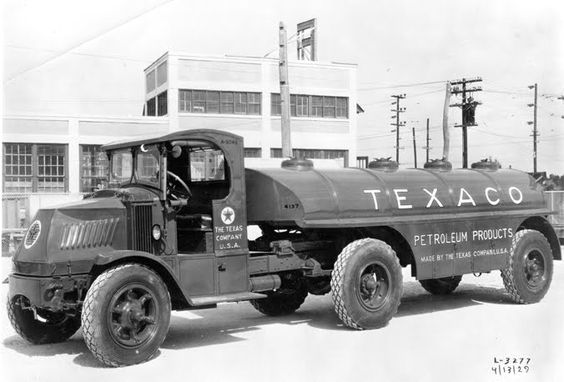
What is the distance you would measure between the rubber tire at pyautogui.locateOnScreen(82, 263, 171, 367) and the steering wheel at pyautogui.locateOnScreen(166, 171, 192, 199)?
127 cm

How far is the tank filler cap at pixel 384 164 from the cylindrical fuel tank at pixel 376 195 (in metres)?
0.08

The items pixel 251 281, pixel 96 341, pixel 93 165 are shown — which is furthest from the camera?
pixel 93 165

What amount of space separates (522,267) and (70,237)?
6947 mm

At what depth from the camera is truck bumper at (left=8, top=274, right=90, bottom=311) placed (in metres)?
7.38

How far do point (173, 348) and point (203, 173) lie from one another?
2.40 metres

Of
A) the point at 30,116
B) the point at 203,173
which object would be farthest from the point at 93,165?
the point at 203,173

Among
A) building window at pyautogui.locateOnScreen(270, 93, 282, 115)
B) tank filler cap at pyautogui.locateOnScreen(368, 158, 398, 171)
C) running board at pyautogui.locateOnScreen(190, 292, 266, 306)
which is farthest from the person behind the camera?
building window at pyautogui.locateOnScreen(270, 93, 282, 115)

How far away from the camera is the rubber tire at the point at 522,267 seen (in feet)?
36.4

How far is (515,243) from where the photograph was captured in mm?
11312

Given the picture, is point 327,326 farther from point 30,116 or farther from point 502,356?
point 30,116

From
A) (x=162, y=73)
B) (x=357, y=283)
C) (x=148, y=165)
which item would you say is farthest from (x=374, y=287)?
(x=162, y=73)

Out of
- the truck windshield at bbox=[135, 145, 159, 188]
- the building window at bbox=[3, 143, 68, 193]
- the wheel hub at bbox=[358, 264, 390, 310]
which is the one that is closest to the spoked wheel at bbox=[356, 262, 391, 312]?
the wheel hub at bbox=[358, 264, 390, 310]

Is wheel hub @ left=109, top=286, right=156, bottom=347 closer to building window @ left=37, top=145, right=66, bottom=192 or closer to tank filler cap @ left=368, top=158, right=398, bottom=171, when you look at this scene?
tank filler cap @ left=368, top=158, right=398, bottom=171

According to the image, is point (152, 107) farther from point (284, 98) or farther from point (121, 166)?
point (121, 166)
